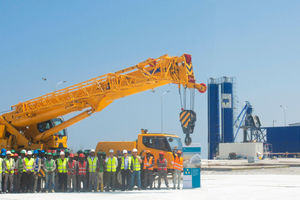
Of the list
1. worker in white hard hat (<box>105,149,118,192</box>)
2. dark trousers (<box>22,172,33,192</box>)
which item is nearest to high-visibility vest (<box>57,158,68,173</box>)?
dark trousers (<box>22,172,33,192</box>)

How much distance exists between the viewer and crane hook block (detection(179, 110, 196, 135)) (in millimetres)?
14648

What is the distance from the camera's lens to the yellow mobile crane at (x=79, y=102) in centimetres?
1588

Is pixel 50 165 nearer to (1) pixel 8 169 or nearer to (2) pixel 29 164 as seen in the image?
(2) pixel 29 164

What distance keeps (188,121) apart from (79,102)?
7042mm

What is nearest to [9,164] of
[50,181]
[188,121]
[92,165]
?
[50,181]

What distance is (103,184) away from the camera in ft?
48.7

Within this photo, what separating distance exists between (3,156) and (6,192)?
146 cm

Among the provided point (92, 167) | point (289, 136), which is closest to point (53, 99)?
point (92, 167)

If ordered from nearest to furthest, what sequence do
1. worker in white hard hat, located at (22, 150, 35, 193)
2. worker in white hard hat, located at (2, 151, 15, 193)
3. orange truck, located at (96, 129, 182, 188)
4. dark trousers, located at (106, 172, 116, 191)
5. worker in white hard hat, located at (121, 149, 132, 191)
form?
worker in white hard hat, located at (2, 151, 15, 193), worker in white hard hat, located at (22, 150, 35, 193), dark trousers, located at (106, 172, 116, 191), worker in white hard hat, located at (121, 149, 132, 191), orange truck, located at (96, 129, 182, 188)

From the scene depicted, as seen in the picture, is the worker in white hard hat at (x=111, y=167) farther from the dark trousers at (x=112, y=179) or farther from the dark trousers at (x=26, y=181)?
the dark trousers at (x=26, y=181)

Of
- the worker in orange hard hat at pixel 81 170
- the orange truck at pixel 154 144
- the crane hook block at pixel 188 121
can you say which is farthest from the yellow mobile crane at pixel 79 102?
the worker in orange hard hat at pixel 81 170

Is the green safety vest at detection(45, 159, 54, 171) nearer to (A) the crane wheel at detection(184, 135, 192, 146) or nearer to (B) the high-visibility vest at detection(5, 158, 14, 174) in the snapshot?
(B) the high-visibility vest at detection(5, 158, 14, 174)

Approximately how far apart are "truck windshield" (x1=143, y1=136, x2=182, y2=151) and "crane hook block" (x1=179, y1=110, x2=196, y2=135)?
2553mm

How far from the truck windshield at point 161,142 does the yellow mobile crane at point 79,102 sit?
2473mm
